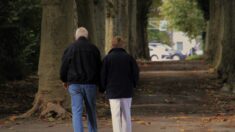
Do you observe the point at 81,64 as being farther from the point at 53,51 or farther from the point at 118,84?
the point at 53,51

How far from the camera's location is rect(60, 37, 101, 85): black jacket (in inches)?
423

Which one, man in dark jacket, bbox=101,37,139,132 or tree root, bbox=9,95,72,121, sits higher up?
man in dark jacket, bbox=101,37,139,132

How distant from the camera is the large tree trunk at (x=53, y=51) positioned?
15023 mm

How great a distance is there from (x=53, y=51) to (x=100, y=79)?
4.62 metres

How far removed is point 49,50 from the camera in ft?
50.0

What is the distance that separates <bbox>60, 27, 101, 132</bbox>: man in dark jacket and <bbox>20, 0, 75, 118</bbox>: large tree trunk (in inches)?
160

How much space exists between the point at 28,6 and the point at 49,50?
9.41m

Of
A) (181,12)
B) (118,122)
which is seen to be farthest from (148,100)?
(181,12)

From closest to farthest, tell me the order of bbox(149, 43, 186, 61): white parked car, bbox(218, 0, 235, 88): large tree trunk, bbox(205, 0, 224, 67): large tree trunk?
bbox(218, 0, 235, 88): large tree trunk
bbox(205, 0, 224, 67): large tree trunk
bbox(149, 43, 186, 61): white parked car

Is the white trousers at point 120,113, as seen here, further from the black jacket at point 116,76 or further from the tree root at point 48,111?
the tree root at point 48,111

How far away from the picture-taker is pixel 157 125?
1351 centimetres

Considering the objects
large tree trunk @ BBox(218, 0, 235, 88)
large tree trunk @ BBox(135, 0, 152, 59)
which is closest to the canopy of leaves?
large tree trunk @ BBox(135, 0, 152, 59)

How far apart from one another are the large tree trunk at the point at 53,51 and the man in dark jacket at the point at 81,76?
407 cm

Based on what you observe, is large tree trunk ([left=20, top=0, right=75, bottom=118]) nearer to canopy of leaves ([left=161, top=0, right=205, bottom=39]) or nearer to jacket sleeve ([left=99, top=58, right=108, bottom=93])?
jacket sleeve ([left=99, top=58, right=108, bottom=93])
